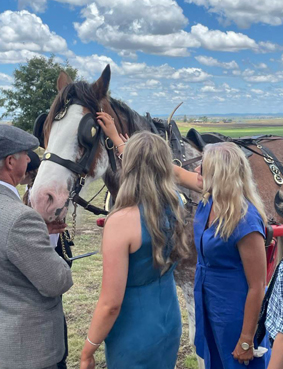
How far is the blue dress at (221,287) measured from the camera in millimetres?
2119

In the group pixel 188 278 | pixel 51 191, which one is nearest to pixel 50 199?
pixel 51 191

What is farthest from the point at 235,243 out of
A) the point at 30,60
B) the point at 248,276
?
the point at 30,60

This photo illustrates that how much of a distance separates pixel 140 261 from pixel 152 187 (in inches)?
14.3

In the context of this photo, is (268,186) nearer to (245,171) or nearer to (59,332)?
(245,171)

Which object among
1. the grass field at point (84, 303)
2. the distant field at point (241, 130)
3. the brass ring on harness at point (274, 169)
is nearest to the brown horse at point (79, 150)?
the brass ring on harness at point (274, 169)

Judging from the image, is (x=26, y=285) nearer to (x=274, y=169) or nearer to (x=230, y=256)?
(x=230, y=256)

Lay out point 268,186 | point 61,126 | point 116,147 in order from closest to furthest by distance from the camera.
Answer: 1. point 61,126
2. point 116,147
3. point 268,186

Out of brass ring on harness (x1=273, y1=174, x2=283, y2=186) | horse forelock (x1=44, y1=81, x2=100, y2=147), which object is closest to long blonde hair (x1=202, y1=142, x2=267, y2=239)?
horse forelock (x1=44, y1=81, x2=100, y2=147)

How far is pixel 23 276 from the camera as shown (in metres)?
1.78

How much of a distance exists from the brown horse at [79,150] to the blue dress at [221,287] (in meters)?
0.30

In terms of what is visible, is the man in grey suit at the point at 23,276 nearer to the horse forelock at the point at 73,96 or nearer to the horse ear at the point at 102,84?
the horse forelock at the point at 73,96

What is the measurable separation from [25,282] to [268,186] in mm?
2514

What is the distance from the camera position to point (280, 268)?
1.46 m

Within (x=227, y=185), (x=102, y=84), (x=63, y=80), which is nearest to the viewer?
(x=227, y=185)
